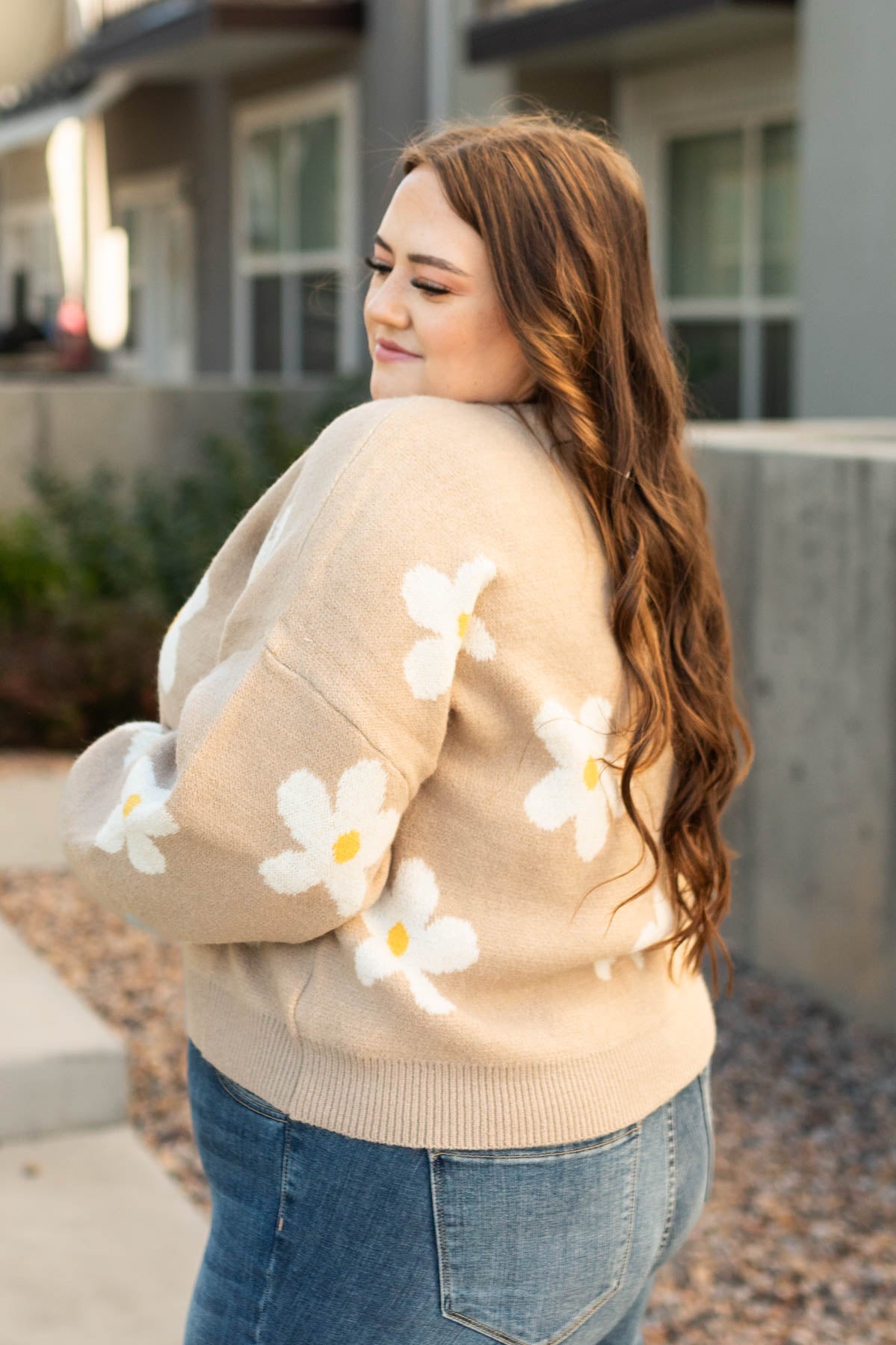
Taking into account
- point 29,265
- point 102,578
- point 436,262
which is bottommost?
point 102,578

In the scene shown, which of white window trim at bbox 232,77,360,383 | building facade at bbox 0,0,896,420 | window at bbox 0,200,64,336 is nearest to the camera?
building facade at bbox 0,0,896,420

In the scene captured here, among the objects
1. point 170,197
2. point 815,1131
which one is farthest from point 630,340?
point 170,197

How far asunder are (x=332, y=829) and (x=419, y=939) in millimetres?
139

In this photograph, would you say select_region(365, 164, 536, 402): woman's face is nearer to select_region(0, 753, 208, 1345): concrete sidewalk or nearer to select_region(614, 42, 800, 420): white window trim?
select_region(0, 753, 208, 1345): concrete sidewalk

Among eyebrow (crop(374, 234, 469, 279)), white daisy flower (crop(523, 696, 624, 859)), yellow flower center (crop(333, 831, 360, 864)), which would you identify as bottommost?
yellow flower center (crop(333, 831, 360, 864))

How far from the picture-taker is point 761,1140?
12.1ft

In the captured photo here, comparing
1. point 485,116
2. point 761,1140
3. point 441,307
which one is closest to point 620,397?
point 441,307

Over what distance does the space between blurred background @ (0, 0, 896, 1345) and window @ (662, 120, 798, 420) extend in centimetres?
2

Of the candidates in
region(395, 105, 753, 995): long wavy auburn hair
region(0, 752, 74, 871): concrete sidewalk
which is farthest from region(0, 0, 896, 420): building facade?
region(395, 105, 753, 995): long wavy auburn hair

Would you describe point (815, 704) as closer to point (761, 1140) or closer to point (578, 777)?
point (761, 1140)

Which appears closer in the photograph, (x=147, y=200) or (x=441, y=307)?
(x=441, y=307)

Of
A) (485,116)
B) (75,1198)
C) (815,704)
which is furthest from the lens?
(485,116)

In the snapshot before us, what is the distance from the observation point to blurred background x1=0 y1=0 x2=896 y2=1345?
10.9 ft

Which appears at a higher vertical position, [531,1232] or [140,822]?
[140,822]
